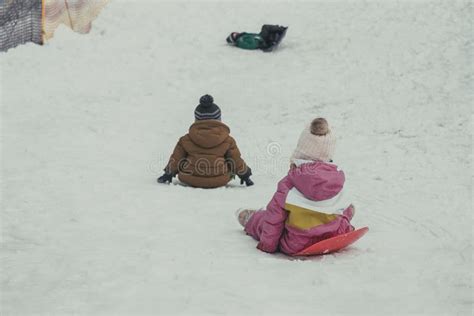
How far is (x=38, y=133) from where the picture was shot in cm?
901

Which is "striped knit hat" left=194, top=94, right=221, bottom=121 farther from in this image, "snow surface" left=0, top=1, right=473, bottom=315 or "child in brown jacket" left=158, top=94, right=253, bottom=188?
"snow surface" left=0, top=1, right=473, bottom=315

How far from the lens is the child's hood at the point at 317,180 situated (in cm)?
500

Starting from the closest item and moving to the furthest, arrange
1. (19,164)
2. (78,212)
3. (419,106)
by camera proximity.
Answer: (78,212)
(19,164)
(419,106)

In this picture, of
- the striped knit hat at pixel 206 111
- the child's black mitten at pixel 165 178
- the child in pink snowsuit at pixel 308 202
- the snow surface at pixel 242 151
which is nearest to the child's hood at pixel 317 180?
the child in pink snowsuit at pixel 308 202

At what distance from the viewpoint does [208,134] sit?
738cm

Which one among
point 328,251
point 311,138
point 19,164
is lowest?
point 19,164

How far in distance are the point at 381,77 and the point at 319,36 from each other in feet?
8.16

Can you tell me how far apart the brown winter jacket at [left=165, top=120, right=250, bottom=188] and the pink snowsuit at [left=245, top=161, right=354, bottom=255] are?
2247 millimetres

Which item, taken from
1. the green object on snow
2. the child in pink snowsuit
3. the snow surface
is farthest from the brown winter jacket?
the green object on snow

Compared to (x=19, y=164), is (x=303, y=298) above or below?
above

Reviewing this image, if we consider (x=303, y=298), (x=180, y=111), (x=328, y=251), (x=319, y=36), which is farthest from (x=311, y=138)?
(x=319, y=36)

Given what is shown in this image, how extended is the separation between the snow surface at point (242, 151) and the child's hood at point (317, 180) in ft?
1.55

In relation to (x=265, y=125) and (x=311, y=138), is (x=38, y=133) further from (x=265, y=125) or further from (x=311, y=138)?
(x=311, y=138)

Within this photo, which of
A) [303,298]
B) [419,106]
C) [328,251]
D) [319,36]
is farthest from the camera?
[319,36]
